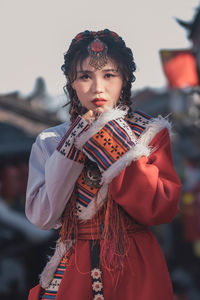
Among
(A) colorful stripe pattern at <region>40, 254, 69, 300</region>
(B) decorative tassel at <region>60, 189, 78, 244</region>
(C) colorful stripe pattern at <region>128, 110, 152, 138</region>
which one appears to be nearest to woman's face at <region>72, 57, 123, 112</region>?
(C) colorful stripe pattern at <region>128, 110, 152, 138</region>

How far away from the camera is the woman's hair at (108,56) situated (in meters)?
1.86

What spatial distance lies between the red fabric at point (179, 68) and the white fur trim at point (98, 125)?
8299mm

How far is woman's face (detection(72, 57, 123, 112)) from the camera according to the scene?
5.96ft

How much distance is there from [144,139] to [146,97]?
2036 cm

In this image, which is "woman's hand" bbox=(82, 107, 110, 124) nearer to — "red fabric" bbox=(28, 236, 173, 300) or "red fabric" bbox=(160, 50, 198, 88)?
"red fabric" bbox=(28, 236, 173, 300)

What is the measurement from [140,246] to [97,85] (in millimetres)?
800

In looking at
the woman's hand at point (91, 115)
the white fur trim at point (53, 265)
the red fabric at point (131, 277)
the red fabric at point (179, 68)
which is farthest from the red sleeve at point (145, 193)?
the red fabric at point (179, 68)

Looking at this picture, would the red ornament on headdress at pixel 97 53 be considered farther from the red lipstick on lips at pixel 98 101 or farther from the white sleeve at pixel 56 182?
the white sleeve at pixel 56 182

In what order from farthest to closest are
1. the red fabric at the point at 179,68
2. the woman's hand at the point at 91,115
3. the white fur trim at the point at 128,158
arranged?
the red fabric at the point at 179,68
the woman's hand at the point at 91,115
the white fur trim at the point at 128,158

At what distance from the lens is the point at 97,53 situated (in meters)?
1.82

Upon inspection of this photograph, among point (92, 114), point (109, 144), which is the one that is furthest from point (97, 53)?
point (109, 144)

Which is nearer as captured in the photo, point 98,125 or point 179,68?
point 98,125

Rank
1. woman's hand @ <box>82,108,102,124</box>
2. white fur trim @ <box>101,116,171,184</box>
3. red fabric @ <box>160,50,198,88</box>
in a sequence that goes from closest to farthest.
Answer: white fur trim @ <box>101,116,171,184</box>
woman's hand @ <box>82,108,102,124</box>
red fabric @ <box>160,50,198,88</box>

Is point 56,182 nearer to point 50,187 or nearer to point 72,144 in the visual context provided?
point 50,187
